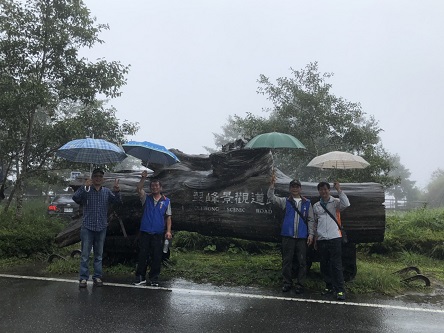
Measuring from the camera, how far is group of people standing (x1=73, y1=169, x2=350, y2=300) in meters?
5.81

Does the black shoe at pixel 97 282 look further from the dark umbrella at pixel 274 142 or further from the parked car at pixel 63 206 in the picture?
the parked car at pixel 63 206

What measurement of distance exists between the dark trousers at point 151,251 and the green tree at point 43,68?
517cm

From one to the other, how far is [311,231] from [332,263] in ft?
1.85

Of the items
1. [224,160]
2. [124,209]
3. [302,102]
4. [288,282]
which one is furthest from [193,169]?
[302,102]

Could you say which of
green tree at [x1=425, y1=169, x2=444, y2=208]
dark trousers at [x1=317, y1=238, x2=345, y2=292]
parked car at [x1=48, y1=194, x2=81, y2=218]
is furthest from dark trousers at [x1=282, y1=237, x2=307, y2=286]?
green tree at [x1=425, y1=169, x2=444, y2=208]

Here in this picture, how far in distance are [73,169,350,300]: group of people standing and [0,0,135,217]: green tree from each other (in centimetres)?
452

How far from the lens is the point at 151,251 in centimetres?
630

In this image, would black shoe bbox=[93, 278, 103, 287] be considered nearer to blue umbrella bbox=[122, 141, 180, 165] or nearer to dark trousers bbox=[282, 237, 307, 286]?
blue umbrella bbox=[122, 141, 180, 165]

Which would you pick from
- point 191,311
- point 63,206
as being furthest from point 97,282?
point 63,206

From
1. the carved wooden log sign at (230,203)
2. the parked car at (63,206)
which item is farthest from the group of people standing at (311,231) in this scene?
the parked car at (63,206)

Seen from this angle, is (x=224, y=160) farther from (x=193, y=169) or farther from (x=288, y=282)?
(x=288, y=282)

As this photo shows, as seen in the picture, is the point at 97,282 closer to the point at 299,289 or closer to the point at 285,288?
the point at 285,288

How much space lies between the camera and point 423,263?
8672 millimetres

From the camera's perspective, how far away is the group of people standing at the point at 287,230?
5809mm
